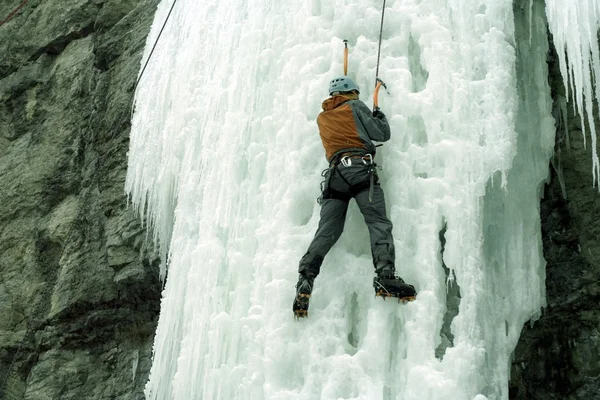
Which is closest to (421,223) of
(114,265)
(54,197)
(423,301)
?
(423,301)

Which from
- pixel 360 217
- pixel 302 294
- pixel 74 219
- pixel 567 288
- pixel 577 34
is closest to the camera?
pixel 302 294

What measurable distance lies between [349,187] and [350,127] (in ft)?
1.60

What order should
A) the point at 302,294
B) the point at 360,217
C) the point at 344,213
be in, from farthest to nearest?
the point at 360,217, the point at 344,213, the point at 302,294

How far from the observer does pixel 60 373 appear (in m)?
9.00

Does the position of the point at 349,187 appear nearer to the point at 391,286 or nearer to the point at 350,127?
the point at 350,127

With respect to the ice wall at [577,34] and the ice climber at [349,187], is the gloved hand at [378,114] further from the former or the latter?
the ice wall at [577,34]

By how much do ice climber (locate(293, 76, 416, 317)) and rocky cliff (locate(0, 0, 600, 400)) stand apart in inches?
86.8

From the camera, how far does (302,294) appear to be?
541cm

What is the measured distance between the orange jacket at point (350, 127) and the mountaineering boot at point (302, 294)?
1007 mm

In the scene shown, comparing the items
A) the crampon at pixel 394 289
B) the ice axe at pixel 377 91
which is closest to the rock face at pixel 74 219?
the ice axe at pixel 377 91

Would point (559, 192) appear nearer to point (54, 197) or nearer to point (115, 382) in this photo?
point (115, 382)

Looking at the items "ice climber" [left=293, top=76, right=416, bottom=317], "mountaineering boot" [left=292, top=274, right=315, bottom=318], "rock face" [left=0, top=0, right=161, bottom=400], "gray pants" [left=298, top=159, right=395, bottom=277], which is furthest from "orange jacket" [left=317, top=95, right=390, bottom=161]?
"rock face" [left=0, top=0, right=161, bottom=400]

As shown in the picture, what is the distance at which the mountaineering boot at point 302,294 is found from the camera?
17.7 feet

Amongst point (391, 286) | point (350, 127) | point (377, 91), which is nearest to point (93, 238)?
point (350, 127)
